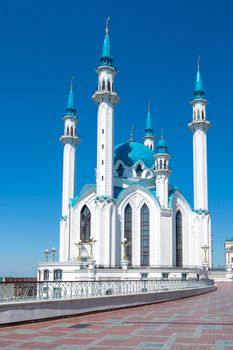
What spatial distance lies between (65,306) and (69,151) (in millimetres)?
46625

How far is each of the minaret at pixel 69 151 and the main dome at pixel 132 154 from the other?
661 centimetres

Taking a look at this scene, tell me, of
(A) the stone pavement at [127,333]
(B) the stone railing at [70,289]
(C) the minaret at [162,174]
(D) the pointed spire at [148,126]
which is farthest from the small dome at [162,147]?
(A) the stone pavement at [127,333]

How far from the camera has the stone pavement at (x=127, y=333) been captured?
998 cm

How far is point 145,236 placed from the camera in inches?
2168

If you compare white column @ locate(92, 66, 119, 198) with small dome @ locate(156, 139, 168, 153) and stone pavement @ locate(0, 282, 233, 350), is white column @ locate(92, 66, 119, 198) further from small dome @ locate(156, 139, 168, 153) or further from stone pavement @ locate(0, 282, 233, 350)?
stone pavement @ locate(0, 282, 233, 350)

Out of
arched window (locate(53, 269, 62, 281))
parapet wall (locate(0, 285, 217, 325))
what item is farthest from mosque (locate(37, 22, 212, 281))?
parapet wall (locate(0, 285, 217, 325))

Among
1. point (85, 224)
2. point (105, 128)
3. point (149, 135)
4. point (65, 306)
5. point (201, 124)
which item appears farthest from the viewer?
point (149, 135)

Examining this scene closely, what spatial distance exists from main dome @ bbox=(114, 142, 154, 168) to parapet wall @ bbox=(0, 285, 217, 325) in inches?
1655

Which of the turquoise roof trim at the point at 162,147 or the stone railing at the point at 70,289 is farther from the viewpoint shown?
the turquoise roof trim at the point at 162,147

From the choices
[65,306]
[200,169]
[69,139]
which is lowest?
[65,306]

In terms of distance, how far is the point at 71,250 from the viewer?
56.2 m

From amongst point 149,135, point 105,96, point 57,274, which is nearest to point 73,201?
point 57,274

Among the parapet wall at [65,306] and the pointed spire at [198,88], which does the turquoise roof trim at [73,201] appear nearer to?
the pointed spire at [198,88]

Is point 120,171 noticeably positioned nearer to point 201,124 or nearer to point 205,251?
point 201,124
